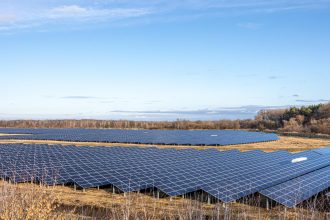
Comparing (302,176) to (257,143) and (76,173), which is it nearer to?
(76,173)

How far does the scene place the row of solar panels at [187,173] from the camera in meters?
18.0

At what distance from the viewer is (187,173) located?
2148cm

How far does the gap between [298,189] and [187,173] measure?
6.57 m

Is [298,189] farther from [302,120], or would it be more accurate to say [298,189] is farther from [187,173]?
[302,120]

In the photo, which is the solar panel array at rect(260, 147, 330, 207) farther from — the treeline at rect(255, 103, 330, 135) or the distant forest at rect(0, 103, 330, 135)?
the treeline at rect(255, 103, 330, 135)

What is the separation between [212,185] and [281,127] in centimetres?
6931

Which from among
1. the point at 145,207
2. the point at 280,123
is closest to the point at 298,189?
the point at 145,207

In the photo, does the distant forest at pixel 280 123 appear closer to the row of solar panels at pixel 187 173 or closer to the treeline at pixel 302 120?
the treeline at pixel 302 120

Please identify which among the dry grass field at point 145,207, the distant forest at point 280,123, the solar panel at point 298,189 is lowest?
the dry grass field at point 145,207

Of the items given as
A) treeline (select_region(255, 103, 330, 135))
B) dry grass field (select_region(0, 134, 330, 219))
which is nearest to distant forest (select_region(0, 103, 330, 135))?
treeline (select_region(255, 103, 330, 135))

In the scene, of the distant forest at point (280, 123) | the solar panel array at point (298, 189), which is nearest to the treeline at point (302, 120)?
the distant forest at point (280, 123)

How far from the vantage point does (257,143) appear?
168 ft

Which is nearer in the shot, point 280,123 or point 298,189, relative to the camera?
point 298,189

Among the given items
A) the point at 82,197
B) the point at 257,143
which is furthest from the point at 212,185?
the point at 257,143
